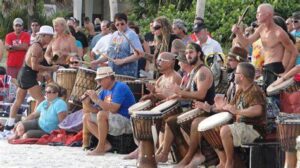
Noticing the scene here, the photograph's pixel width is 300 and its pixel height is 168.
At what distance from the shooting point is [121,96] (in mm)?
12883

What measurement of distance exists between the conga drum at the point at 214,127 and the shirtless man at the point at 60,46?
496cm

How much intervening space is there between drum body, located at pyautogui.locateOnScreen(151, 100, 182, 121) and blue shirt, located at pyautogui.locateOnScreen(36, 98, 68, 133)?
9.37 feet

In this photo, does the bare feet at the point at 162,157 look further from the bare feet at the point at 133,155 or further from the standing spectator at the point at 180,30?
the standing spectator at the point at 180,30

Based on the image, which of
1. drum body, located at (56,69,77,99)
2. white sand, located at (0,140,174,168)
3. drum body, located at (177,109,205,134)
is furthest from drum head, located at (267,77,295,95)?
drum body, located at (56,69,77,99)

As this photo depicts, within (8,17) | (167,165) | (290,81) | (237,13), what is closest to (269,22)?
(290,81)

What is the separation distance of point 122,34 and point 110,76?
6.11 feet

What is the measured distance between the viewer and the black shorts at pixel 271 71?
463 inches

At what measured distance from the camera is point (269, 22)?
12188 mm

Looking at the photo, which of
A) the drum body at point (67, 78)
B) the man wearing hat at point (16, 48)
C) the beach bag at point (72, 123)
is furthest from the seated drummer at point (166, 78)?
the man wearing hat at point (16, 48)

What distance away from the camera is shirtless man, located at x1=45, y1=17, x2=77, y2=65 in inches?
604

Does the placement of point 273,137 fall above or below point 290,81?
below

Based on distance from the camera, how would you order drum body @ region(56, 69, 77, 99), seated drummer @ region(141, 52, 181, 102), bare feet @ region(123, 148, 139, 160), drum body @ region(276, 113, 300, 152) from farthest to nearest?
drum body @ region(56, 69, 77, 99)
bare feet @ region(123, 148, 139, 160)
seated drummer @ region(141, 52, 181, 102)
drum body @ region(276, 113, 300, 152)

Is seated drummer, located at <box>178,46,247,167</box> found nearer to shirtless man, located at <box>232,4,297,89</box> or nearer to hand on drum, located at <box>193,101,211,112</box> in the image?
hand on drum, located at <box>193,101,211,112</box>

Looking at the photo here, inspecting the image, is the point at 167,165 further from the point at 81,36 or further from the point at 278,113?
the point at 81,36
